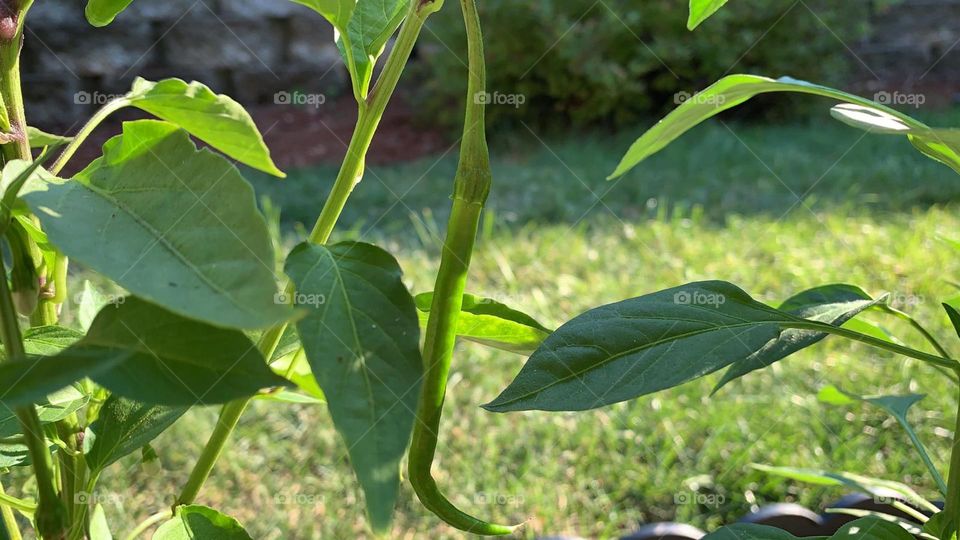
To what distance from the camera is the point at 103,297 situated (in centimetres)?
75

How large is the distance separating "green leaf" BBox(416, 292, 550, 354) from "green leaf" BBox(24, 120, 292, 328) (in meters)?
0.20

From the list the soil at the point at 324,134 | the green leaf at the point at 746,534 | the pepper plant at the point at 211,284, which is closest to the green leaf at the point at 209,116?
the pepper plant at the point at 211,284

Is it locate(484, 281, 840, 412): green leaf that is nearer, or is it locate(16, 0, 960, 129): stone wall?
locate(484, 281, 840, 412): green leaf

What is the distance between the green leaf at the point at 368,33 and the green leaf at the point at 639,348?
0.59 feet

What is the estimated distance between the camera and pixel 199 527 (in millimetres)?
528

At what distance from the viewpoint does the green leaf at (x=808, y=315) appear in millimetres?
523

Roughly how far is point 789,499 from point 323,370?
1.30m

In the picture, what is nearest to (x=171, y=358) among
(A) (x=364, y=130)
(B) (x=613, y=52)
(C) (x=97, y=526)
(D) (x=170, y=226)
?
(D) (x=170, y=226)

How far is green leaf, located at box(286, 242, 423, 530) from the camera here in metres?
0.34

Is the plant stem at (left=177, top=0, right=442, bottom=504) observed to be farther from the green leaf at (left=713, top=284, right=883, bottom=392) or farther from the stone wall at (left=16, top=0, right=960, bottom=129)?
the stone wall at (left=16, top=0, right=960, bottom=129)

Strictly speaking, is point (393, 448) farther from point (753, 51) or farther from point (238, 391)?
point (753, 51)

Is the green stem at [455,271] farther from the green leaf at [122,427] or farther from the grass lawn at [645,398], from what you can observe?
the grass lawn at [645,398]

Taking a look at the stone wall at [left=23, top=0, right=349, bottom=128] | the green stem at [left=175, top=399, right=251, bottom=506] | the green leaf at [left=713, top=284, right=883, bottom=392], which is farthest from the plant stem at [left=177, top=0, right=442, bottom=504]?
the stone wall at [left=23, top=0, right=349, bottom=128]

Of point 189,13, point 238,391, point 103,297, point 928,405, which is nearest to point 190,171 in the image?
point 238,391
